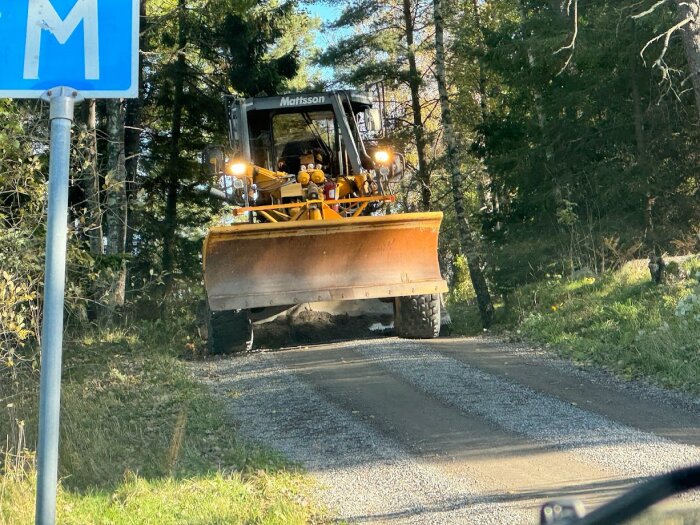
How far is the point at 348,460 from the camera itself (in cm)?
575

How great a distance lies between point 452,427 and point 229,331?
186 inches

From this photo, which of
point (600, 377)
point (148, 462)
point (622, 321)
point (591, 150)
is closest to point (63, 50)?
point (148, 462)

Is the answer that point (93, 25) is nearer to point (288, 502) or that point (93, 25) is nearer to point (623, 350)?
point (288, 502)

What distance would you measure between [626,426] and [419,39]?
18.1 metres

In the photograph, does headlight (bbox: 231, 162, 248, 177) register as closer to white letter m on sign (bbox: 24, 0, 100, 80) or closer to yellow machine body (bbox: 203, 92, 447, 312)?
yellow machine body (bbox: 203, 92, 447, 312)

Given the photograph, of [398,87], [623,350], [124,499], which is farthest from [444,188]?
[124,499]

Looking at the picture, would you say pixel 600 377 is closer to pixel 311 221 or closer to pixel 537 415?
pixel 537 415

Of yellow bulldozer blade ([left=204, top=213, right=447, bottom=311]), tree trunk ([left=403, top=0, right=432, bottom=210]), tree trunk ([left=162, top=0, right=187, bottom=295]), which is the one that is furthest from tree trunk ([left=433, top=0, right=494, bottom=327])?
tree trunk ([left=162, top=0, right=187, bottom=295])

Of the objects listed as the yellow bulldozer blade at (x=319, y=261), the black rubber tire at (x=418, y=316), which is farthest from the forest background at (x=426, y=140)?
the black rubber tire at (x=418, y=316)

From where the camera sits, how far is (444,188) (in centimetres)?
2950

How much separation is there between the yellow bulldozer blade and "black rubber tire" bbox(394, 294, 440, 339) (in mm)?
472

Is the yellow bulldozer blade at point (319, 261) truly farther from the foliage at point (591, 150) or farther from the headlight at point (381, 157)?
the foliage at point (591, 150)

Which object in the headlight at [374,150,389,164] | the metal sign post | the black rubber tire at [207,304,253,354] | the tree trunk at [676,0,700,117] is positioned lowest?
the black rubber tire at [207,304,253,354]

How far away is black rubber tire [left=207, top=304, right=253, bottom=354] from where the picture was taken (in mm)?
10430
